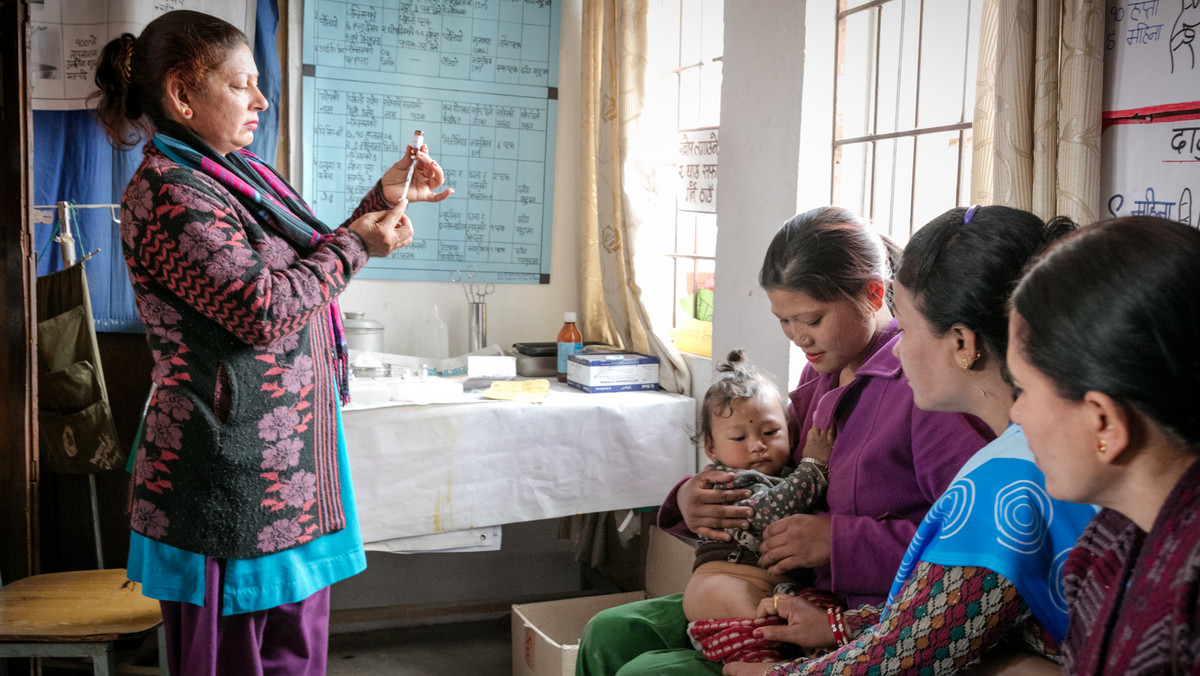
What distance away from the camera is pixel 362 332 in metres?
3.37

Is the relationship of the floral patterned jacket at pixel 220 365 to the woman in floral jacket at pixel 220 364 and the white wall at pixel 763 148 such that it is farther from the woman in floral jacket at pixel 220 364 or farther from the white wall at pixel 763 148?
the white wall at pixel 763 148

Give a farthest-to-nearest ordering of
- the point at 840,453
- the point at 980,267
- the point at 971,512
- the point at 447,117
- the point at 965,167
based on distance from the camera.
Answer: the point at 447,117 → the point at 965,167 → the point at 840,453 → the point at 980,267 → the point at 971,512

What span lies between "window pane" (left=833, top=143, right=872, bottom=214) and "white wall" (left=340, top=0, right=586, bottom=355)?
148 cm

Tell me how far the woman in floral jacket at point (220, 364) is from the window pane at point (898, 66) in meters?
1.52

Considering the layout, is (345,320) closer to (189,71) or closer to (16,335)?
(16,335)

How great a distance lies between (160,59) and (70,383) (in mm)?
1548

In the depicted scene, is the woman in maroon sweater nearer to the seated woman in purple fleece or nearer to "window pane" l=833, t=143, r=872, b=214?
the seated woman in purple fleece

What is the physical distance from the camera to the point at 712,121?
3.36 meters

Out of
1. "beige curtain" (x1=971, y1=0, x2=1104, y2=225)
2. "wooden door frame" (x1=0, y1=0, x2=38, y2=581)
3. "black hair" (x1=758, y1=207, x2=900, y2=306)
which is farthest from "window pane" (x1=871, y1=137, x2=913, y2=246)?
"wooden door frame" (x1=0, y1=0, x2=38, y2=581)

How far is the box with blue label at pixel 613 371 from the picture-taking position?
3.24 metres

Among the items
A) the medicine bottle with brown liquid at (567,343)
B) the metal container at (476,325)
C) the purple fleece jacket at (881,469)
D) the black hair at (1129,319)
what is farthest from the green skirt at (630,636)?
the metal container at (476,325)

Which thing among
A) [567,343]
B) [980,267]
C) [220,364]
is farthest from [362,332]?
[980,267]

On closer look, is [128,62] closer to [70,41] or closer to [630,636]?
[630,636]

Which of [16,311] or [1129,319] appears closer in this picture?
[1129,319]
